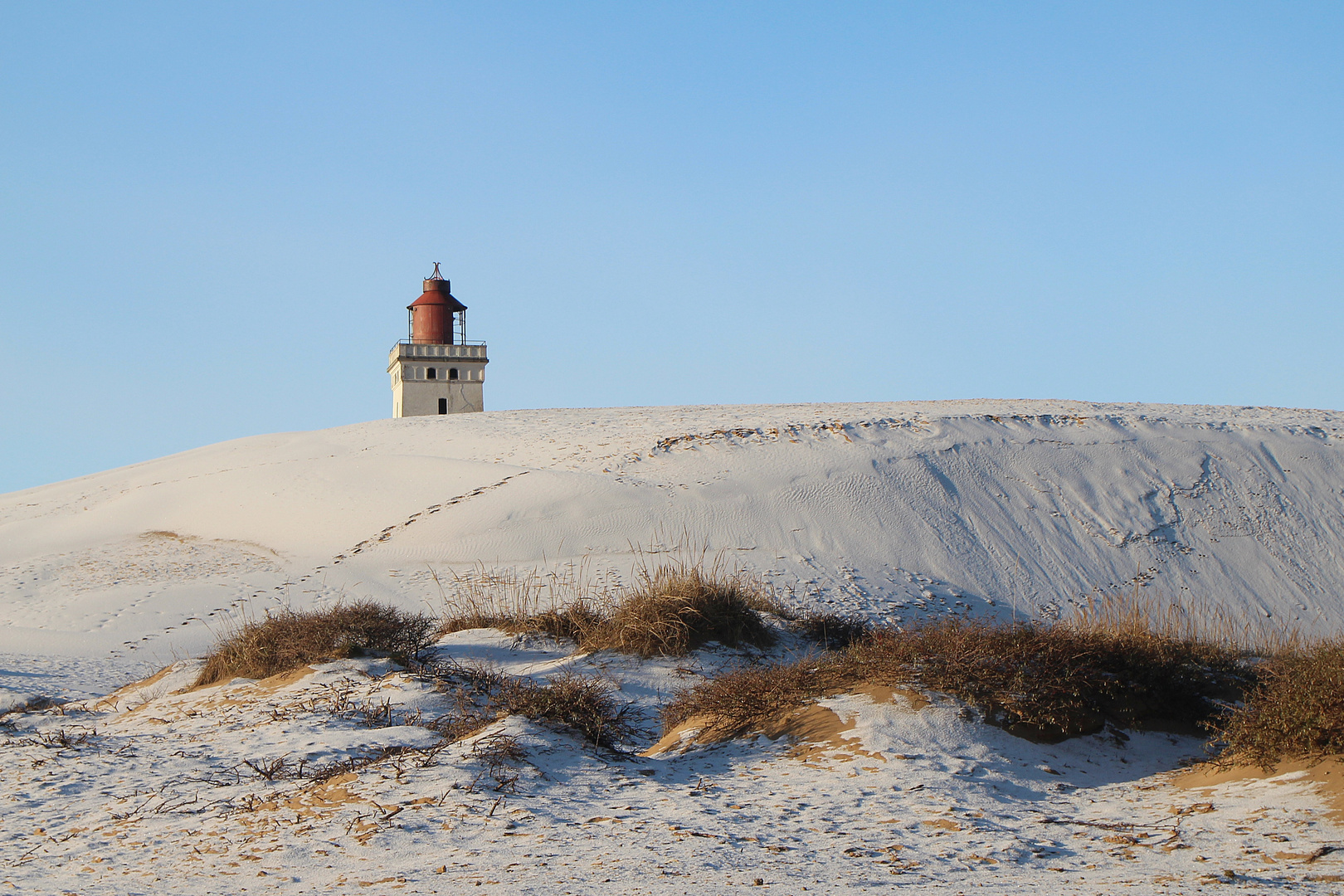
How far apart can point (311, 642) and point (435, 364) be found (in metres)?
33.2

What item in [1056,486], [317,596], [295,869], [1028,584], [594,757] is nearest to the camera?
[295,869]

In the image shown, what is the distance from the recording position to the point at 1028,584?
1112cm

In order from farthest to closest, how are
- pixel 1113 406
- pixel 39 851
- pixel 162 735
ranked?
1. pixel 1113 406
2. pixel 162 735
3. pixel 39 851

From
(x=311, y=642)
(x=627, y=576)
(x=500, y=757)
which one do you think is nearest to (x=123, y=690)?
(x=311, y=642)

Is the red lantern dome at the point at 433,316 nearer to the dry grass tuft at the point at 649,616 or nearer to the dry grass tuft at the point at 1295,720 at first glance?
the dry grass tuft at the point at 649,616

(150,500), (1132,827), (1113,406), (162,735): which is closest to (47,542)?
(150,500)

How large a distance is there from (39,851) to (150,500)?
12335 millimetres

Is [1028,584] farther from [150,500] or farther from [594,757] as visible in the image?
[150,500]

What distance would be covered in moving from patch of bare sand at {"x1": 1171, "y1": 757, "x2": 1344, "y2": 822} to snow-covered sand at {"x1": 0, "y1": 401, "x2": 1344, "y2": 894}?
0.08 m

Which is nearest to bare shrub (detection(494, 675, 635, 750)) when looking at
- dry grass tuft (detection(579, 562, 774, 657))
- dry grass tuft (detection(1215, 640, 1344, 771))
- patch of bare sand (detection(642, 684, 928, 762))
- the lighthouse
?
patch of bare sand (detection(642, 684, 928, 762))

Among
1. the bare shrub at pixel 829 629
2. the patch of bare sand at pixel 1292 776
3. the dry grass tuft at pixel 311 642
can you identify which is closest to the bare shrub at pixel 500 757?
the dry grass tuft at pixel 311 642

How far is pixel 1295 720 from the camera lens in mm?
4512

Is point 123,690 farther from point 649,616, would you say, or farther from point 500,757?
point 500,757

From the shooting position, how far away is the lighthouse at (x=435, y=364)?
38.7m
